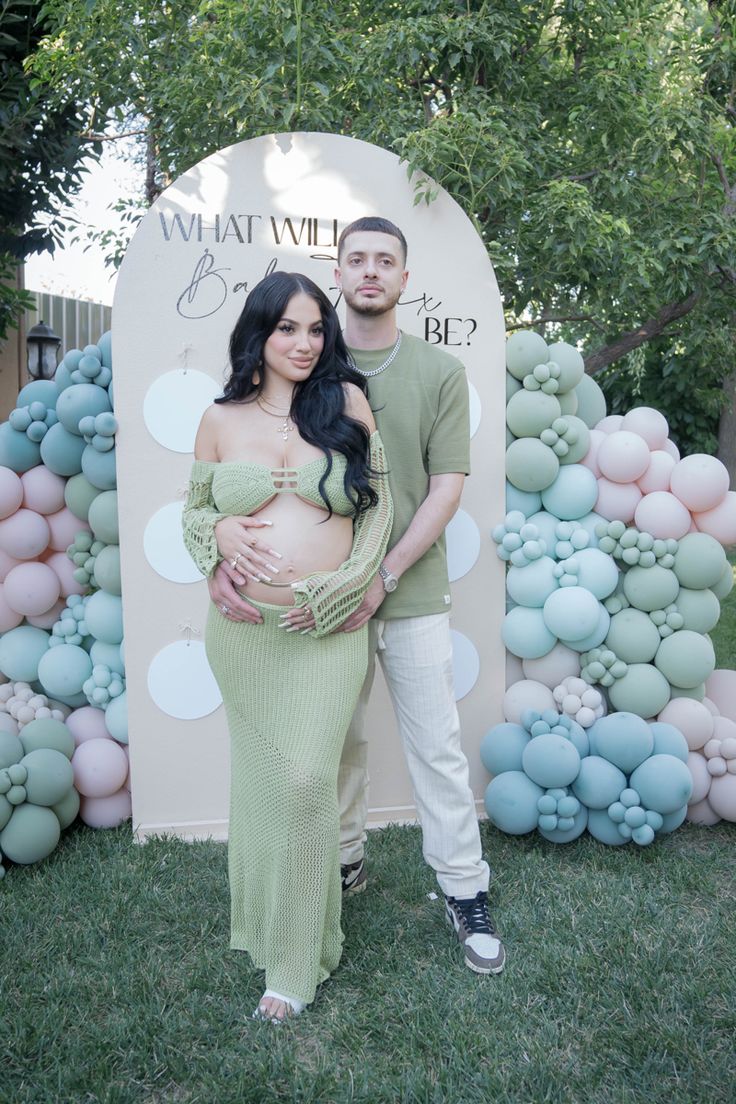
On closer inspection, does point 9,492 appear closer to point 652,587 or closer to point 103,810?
point 103,810

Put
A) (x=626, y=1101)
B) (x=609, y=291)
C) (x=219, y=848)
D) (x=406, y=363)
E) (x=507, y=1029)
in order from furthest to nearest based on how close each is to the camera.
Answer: (x=609, y=291) < (x=219, y=848) < (x=406, y=363) < (x=507, y=1029) < (x=626, y=1101)

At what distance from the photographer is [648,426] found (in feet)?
11.7

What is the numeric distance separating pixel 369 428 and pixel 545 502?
4.02ft

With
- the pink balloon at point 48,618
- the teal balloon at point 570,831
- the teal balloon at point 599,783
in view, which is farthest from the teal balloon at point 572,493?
the pink balloon at point 48,618

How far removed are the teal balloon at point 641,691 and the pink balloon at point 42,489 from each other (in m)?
2.19

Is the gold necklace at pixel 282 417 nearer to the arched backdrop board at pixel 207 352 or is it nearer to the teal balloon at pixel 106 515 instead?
the arched backdrop board at pixel 207 352

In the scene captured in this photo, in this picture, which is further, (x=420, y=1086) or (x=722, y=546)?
(x=722, y=546)

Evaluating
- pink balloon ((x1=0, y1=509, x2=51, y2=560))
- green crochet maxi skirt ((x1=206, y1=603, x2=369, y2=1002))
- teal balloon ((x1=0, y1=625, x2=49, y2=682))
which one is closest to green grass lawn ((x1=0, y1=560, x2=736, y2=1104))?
green crochet maxi skirt ((x1=206, y1=603, x2=369, y2=1002))

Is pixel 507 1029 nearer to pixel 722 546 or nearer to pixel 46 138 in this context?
pixel 722 546

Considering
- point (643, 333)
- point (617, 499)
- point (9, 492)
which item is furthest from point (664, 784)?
point (643, 333)

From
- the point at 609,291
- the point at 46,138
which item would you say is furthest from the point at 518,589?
the point at 46,138

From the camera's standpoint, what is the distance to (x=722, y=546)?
11.5 ft

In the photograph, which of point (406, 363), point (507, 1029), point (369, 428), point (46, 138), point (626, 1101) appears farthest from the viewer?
point (46, 138)

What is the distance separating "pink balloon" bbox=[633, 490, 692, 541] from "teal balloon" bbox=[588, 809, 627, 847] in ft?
A: 3.31
